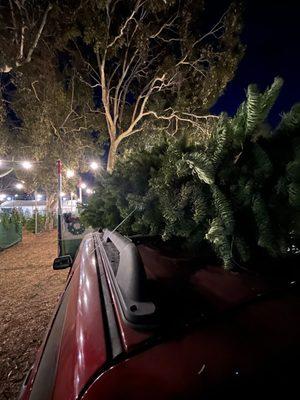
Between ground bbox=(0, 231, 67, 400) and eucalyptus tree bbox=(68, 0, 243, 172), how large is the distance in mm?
5897

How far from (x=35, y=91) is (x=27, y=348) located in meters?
13.9

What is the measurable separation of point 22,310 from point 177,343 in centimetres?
599

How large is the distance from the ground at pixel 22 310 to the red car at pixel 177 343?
3066mm

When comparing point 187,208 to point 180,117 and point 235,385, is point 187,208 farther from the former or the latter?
point 180,117

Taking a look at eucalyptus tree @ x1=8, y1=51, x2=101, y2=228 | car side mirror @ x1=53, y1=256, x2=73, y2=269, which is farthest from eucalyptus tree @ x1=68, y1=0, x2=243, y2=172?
A: car side mirror @ x1=53, y1=256, x2=73, y2=269

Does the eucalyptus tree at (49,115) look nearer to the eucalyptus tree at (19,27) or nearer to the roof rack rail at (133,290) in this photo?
the eucalyptus tree at (19,27)

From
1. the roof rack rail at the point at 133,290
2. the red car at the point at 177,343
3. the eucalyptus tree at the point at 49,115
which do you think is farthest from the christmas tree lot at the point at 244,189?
the eucalyptus tree at the point at 49,115

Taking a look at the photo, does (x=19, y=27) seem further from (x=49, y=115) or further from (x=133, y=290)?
(x=133, y=290)

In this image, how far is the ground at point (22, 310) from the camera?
144 inches

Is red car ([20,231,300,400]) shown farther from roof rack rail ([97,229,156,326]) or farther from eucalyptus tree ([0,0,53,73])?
A: eucalyptus tree ([0,0,53,73])

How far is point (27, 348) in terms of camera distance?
164 inches

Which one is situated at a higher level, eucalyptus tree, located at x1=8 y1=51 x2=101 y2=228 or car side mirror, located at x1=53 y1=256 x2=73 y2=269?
eucalyptus tree, located at x1=8 y1=51 x2=101 y2=228

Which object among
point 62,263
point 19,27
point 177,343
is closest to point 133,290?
point 177,343

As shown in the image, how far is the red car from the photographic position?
32.8 inches
